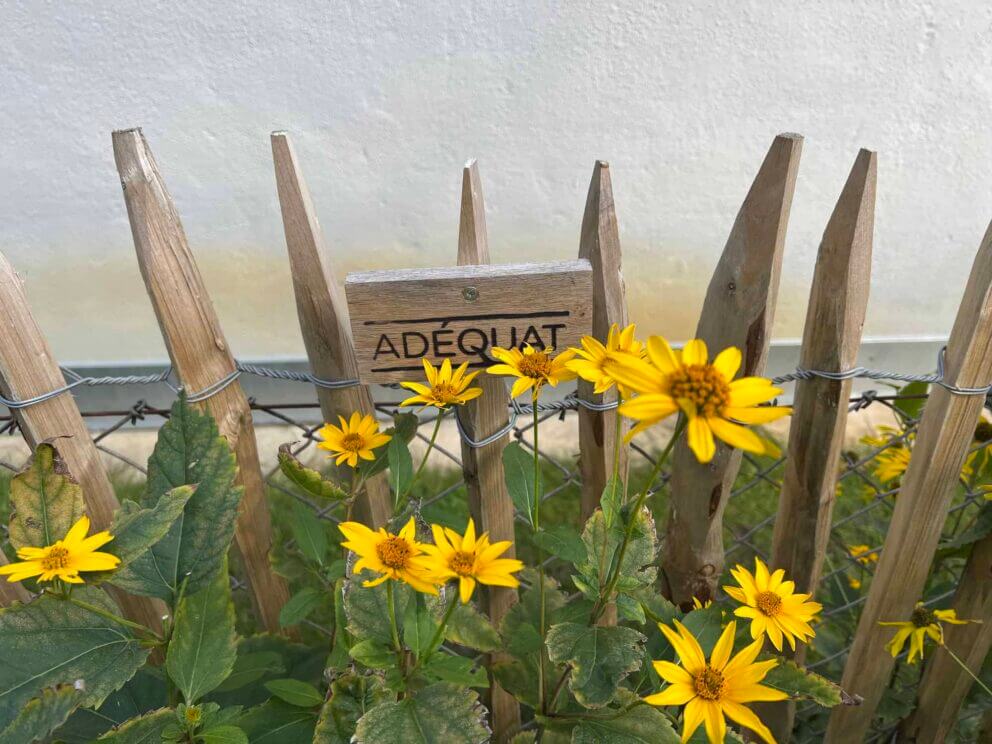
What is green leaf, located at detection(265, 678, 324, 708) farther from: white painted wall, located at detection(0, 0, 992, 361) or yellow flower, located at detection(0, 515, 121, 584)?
white painted wall, located at detection(0, 0, 992, 361)

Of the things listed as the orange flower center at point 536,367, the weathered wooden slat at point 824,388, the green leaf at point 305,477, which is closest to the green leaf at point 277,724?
the green leaf at point 305,477

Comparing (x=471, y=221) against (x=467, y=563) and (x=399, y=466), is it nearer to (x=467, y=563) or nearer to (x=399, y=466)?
(x=399, y=466)

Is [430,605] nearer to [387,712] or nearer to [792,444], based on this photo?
[387,712]

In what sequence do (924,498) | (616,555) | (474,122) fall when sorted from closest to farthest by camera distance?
1. (616,555)
2. (924,498)
3. (474,122)

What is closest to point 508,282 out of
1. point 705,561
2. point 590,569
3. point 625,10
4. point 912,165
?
point 590,569

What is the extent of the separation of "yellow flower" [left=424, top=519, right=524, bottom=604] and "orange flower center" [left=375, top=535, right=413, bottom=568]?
0.02 meters

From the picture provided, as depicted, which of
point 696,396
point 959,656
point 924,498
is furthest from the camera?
point 959,656

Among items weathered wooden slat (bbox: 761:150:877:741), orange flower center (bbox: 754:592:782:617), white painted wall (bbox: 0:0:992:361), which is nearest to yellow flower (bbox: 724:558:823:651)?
orange flower center (bbox: 754:592:782:617)

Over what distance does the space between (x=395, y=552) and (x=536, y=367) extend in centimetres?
27

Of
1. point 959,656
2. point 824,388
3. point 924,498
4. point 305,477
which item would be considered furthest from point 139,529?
point 959,656

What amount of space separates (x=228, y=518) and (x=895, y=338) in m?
2.27

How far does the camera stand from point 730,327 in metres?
1.02

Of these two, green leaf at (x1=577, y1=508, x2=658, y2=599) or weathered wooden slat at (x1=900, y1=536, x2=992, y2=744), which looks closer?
green leaf at (x1=577, y1=508, x2=658, y2=599)

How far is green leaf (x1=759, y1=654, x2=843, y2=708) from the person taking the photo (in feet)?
2.83
